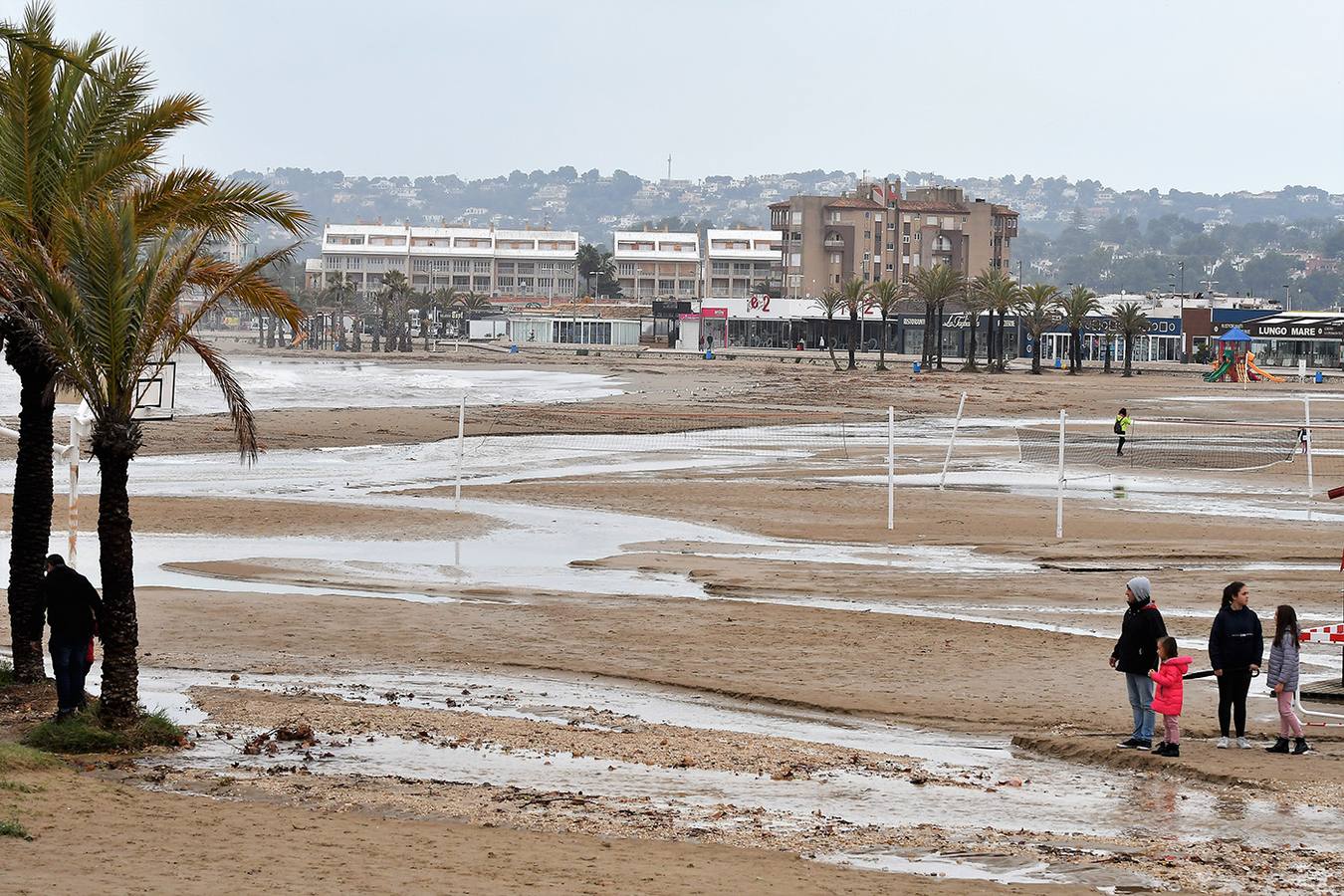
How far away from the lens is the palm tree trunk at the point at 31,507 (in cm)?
1512

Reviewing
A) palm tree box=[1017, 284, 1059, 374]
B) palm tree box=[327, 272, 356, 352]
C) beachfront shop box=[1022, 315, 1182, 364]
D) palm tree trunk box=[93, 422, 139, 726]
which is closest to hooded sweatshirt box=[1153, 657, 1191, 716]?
palm tree trunk box=[93, 422, 139, 726]

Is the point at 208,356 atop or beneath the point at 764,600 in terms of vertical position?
atop

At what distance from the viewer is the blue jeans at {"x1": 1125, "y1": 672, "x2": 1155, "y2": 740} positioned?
43.7ft

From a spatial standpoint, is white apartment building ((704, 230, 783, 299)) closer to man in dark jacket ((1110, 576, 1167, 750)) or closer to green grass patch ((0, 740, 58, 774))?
man in dark jacket ((1110, 576, 1167, 750))

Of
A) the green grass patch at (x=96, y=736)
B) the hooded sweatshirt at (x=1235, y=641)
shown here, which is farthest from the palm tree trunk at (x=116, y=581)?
the hooded sweatshirt at (x=1235, y=641)

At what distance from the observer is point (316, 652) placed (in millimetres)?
17312

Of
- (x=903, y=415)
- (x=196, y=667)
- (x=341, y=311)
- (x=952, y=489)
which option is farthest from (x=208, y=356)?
(x=341, y=311)

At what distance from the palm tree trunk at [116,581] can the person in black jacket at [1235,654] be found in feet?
28.0

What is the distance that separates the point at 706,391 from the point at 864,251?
8917 cm

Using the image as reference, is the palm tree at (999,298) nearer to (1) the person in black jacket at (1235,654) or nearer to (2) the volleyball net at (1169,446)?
(2) the volleyball net at (1169,446)

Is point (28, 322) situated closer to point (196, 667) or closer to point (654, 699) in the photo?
point (196, 667)

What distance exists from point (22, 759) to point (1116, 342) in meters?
126

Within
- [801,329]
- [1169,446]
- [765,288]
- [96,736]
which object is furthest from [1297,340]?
[96,736]

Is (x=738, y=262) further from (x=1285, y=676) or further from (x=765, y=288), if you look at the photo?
(x=1285, y=676)
